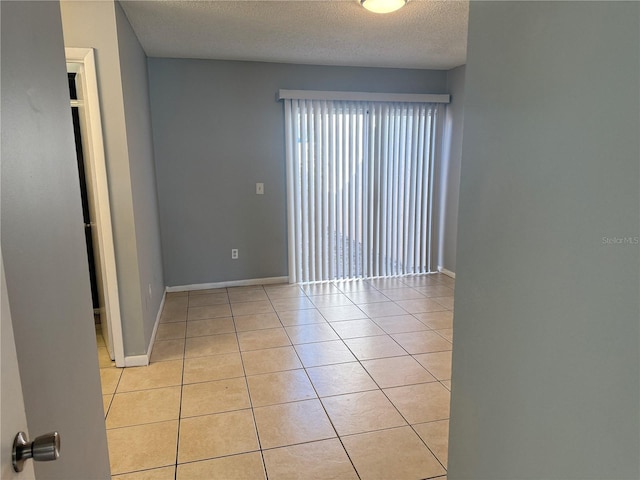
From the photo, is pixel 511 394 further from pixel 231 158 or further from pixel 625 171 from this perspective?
pixel 231 158

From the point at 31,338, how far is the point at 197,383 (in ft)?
6.55

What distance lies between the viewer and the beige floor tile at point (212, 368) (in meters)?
2.81

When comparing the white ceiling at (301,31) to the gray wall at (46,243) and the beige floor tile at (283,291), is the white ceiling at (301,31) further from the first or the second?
the beige floor tile at (283,291)

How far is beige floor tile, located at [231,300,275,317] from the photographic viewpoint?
13.2ft

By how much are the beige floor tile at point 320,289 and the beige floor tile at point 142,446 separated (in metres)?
2.44

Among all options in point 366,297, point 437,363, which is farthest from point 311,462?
point 366,297

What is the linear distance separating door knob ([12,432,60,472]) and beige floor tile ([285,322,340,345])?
8.67 ft

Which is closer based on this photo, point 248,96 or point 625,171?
point 625,171

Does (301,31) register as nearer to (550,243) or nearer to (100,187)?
(100,187)

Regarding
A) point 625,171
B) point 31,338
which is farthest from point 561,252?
point 31,338

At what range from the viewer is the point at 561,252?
34.4 inches

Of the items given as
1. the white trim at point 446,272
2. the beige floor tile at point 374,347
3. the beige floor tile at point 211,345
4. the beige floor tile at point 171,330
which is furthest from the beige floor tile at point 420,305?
the beige floor tile at point 171,330

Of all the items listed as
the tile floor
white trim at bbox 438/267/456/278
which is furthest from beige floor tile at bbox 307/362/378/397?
white trim at bbox 438/267/456/278

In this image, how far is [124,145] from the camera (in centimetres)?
275
